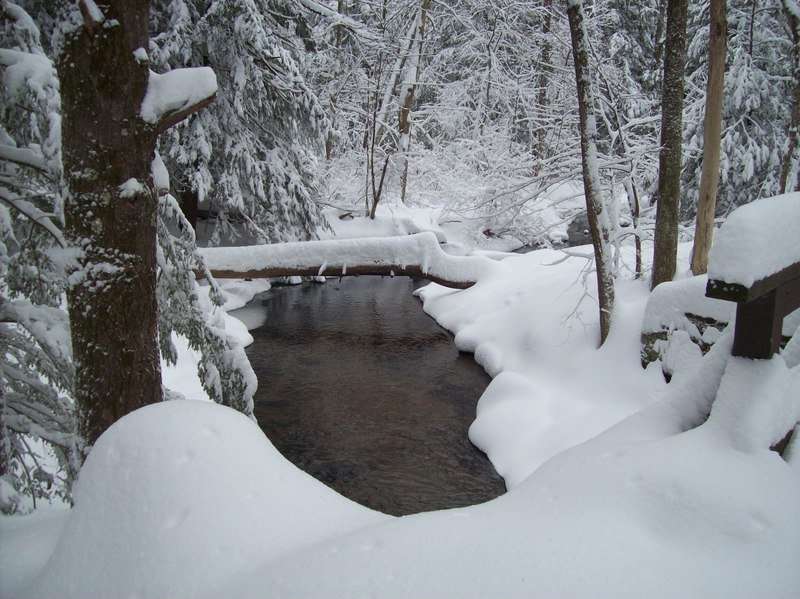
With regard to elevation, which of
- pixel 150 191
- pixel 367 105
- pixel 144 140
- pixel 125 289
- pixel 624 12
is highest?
pixel 624 12

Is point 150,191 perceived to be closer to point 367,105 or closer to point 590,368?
point 590,368

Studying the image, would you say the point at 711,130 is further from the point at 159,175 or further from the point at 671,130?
the point at 159,175

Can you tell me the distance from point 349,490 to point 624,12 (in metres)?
23.5

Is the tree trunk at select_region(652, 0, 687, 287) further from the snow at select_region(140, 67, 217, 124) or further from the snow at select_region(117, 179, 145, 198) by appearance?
the snow at select_region(117, 179, 145, 198)

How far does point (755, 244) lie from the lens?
1.86 m

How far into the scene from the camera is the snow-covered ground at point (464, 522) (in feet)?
5.93

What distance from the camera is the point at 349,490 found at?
615cm

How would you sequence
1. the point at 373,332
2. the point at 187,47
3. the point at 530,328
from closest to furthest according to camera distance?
the point at 530,328 → the point at 187,47 → the point at 373,332

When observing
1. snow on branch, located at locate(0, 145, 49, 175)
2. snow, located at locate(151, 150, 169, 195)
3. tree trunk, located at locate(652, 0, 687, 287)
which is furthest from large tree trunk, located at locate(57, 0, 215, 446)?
tree trunk, located at locate(652, 0, 687, 287)

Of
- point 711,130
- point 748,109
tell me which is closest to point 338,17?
point 711,130

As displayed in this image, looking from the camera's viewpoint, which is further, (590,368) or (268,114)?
(268,114)

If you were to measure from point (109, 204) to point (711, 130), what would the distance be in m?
7.70

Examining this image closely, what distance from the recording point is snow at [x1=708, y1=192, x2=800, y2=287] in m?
1.83

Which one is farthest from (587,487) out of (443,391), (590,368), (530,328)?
(530,328)
